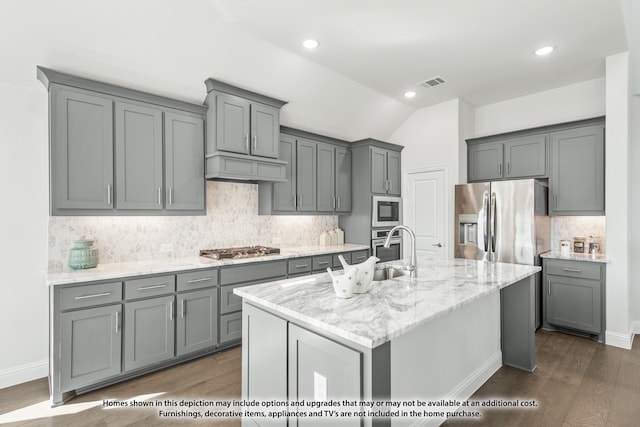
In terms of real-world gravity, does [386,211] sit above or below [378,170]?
below

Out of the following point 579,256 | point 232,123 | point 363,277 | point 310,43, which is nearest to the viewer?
point 363,277

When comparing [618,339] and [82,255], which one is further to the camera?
[618,339]

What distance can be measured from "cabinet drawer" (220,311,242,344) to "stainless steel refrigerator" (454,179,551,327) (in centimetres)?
297

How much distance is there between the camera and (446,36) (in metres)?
3.15

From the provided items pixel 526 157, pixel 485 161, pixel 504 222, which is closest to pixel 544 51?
pixel 526 157

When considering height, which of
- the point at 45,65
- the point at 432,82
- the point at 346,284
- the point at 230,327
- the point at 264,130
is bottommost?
the point at 230,327

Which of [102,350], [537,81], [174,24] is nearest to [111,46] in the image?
[174,24]

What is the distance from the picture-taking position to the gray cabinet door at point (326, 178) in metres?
4.78

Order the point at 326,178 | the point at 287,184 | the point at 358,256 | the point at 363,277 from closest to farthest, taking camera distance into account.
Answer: the point at 363,277 < the point at 287,184 < the point at 358,256 < the point at 326,178

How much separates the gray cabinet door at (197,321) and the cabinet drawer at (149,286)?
15 cm

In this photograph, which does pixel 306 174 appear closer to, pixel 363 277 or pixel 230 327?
pixel 230 327

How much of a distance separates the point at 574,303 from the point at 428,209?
83.1 inches

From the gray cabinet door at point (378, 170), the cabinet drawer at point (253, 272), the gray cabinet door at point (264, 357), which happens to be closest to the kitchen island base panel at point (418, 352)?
the gray cabinet door at point (264, 357)

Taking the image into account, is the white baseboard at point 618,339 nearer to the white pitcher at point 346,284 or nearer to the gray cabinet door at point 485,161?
the gray cabinet door at point 485,161
